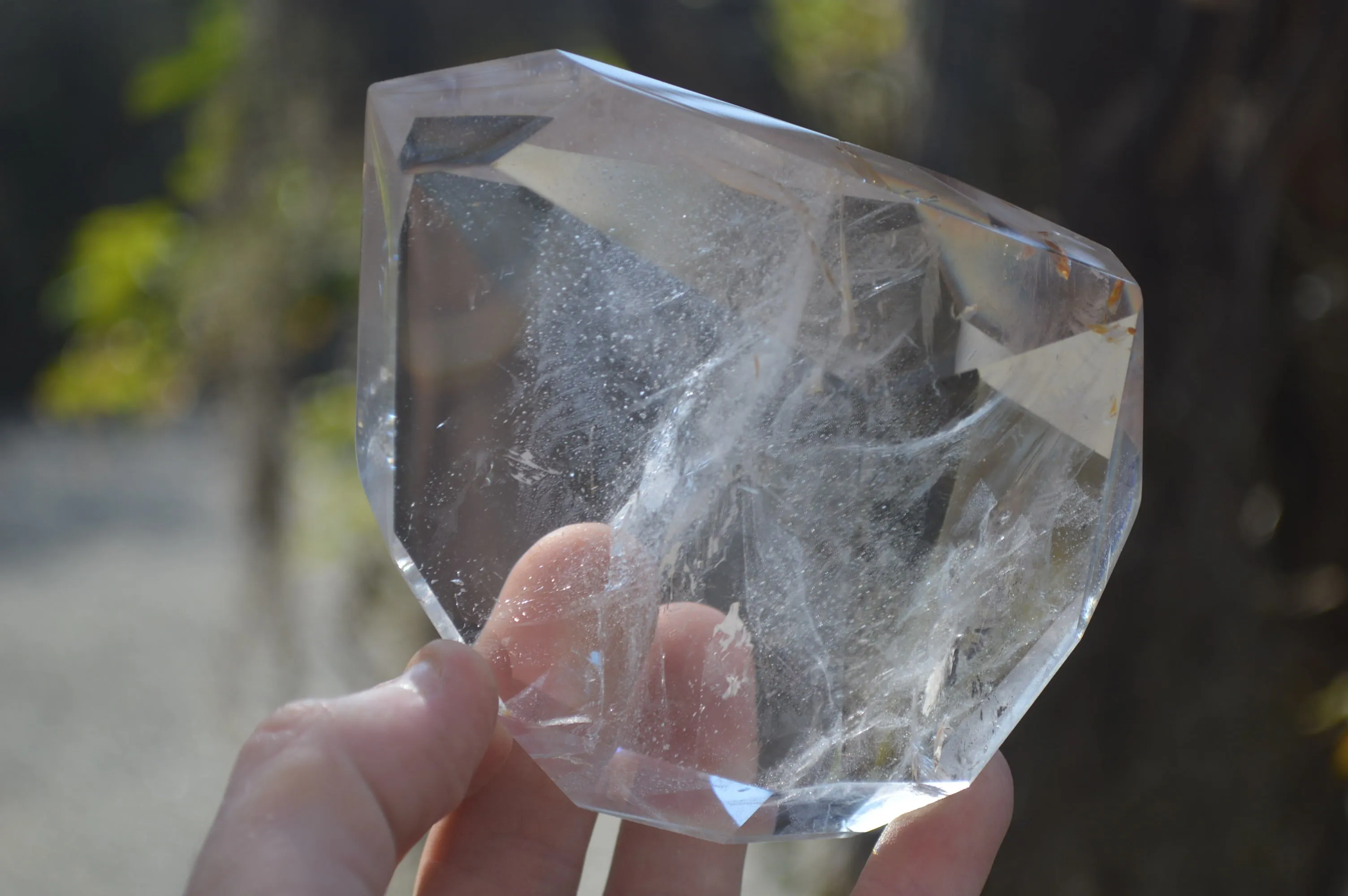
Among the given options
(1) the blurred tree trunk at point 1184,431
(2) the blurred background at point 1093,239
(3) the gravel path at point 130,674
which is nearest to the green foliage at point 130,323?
(2) the blurred background at point 1093,239

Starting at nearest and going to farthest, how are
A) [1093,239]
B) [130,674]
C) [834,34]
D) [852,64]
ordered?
1. [1093,239]
2. [852,64]
3. [834,34]
4. [130,674]

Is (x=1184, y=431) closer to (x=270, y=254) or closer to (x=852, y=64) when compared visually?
(x=852, y=64)

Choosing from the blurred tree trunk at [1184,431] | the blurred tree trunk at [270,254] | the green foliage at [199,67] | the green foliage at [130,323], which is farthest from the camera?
the green foliage at [130,323]

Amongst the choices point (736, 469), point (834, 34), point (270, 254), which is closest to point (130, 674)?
point (270, 254)

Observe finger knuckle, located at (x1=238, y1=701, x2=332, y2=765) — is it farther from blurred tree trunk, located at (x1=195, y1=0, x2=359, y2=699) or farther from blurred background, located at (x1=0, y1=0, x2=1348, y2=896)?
blurred tree trunk, located at (x1=195, y1=0, x2=359, y2=699)

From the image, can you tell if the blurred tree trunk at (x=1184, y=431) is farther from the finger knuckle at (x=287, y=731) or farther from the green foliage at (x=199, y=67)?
the green foliage at (x=199, y=67)

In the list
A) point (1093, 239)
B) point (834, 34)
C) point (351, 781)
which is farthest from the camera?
point (834, 34)

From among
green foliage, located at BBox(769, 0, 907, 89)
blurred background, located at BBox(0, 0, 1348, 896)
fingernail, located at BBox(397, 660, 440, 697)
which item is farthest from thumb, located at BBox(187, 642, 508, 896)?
green foliage, located at BBox(769, 0, 907, 89)
